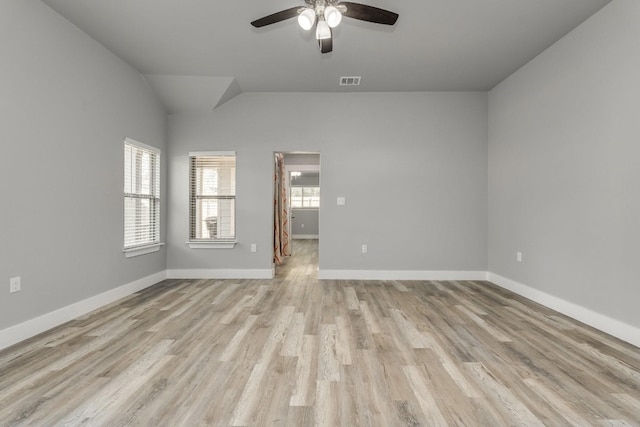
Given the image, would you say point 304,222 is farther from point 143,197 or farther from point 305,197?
point 143,197

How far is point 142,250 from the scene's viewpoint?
14.5ft

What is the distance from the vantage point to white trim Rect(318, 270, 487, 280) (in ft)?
16.5

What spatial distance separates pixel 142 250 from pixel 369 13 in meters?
3.99

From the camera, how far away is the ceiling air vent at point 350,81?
4.50 m

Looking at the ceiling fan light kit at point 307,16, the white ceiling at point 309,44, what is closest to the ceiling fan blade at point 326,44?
→ the ceiling fan light kit at point 307,16

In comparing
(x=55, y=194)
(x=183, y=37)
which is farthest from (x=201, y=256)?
(x=183, y=37)

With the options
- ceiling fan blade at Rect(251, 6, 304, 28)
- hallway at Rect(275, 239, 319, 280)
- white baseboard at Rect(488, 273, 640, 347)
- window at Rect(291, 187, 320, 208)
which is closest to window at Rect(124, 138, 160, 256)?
hallway at Rect(275, 239, 319, 280)

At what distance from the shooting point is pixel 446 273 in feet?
16.6

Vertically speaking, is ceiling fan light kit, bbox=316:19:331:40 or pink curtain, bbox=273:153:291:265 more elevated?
ceiling fan light kit, bbox=316:19:331:40

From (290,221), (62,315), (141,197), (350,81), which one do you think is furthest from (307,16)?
(290,221)

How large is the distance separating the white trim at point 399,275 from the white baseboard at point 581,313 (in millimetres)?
567

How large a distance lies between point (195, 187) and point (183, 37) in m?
2.33

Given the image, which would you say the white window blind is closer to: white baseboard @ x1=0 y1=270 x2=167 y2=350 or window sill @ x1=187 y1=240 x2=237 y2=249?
window sill @ x1=187 y1=240 x2=237 y2=249

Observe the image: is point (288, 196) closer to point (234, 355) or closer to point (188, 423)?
point (234, 355)
